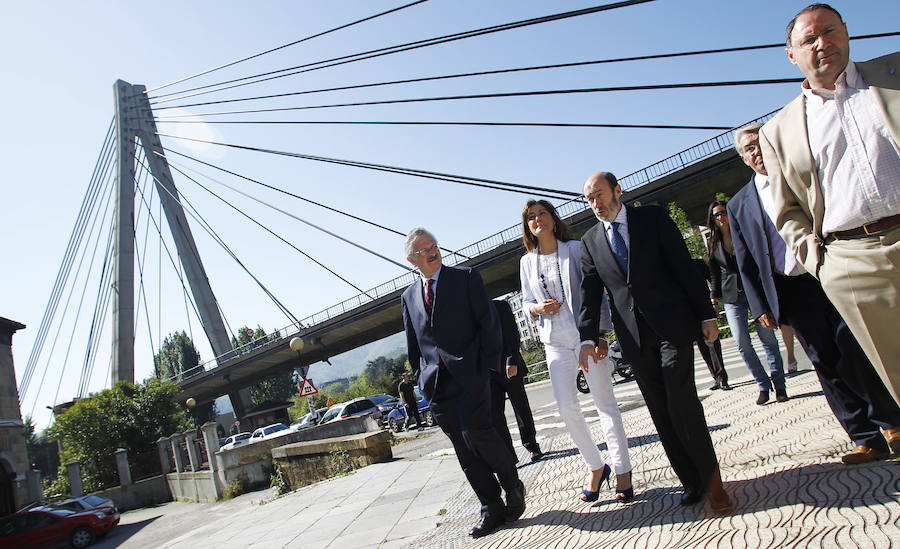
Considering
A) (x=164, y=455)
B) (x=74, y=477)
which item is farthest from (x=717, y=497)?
(x=74, y=477)

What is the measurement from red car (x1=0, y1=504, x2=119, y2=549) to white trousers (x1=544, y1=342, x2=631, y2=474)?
15970 millimetres

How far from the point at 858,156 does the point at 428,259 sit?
8.29 ft

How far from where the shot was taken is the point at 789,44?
7.90 feet

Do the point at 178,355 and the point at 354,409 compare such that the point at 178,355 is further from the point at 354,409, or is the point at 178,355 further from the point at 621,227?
the point at 621,227

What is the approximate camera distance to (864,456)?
9.88 feet

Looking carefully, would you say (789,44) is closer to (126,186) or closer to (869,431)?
(869,431)

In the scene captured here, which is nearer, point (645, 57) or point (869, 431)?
point (869, 431)

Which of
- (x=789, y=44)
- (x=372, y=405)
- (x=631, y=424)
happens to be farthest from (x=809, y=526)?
(x=372, y=405)

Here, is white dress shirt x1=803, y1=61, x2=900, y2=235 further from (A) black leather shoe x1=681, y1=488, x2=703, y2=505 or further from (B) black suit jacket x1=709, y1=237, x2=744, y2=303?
(B) black suit jacket x1=709, y1=237, x2=744, y2=303

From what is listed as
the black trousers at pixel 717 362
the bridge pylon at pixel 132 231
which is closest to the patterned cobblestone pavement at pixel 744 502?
the black trousers at pixel 717 362

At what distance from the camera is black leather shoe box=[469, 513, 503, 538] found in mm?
3648

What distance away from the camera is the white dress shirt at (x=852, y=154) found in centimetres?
210

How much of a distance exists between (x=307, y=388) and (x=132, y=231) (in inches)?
429

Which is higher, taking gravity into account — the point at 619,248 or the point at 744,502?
the point at 619,248
